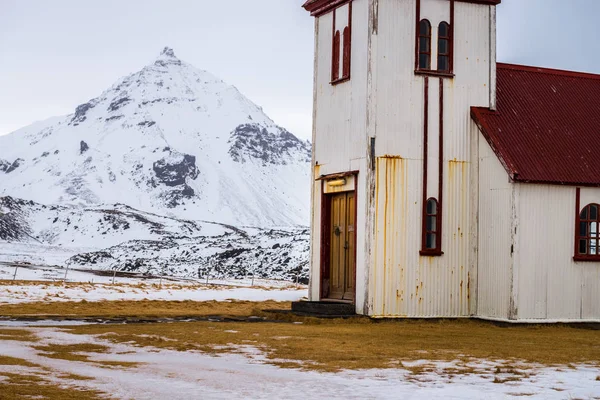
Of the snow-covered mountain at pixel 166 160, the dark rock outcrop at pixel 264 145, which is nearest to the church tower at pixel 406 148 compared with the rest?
the snow-covered mountain at pixel 166 160

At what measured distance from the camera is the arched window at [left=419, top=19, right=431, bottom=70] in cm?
2169

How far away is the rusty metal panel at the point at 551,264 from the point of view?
2066 cm

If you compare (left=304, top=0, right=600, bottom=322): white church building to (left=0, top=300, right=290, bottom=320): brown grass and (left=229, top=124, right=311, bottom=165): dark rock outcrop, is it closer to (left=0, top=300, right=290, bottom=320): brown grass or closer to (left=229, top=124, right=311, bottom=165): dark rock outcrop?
(left=0, top=300, right=290, bottom=320): brown grass

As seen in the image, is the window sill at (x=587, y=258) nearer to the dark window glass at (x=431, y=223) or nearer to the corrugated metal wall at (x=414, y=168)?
the corrugated metal wall at (x=414, y=168)

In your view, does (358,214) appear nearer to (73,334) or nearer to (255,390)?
(73,334)

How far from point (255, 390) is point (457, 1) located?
14.3m

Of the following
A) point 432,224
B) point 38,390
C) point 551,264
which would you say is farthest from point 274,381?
point 551,264

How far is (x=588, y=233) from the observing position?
70.7ft

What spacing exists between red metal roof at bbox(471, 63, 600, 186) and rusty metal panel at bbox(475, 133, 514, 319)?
0.44 meters

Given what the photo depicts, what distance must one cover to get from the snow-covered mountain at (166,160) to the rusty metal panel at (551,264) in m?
107

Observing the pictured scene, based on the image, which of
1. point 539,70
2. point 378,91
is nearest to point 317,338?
point 378,91

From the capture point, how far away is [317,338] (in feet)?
52.2

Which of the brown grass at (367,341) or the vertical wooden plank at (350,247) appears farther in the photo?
the vertical wooden plank at (350,247)

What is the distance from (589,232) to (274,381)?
12.9 m
